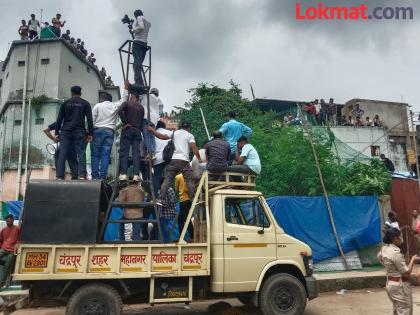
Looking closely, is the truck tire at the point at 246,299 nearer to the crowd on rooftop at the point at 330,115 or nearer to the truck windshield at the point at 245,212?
the truck windshield at the point at 245,212

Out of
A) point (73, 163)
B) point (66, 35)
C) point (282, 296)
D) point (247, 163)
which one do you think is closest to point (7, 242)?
point (73, 163)

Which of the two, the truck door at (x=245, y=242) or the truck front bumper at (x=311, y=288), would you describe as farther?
the truck front bumper at (x=311, y=288)

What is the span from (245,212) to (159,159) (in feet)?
6.57

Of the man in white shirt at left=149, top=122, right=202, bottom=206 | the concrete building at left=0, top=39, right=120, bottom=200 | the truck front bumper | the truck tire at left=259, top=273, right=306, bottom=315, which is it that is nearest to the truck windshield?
the man in white shirt at left=149, top=122, right=202, bottom=206

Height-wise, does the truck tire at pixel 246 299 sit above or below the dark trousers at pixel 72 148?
below

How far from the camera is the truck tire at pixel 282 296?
5883 mm

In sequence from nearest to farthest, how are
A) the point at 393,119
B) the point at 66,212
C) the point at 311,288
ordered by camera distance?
1. the point at 66,212
2. the point at 311,288
3. the point at 393,119

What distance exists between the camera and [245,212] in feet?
20.8

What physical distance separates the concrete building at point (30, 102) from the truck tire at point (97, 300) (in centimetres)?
1576

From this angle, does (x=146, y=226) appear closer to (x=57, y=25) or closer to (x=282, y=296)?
(x=282, y=296)

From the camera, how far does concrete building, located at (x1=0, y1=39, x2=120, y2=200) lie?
64.6 ft

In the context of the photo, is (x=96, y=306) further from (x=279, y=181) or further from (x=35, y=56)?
(x=35, y=56)

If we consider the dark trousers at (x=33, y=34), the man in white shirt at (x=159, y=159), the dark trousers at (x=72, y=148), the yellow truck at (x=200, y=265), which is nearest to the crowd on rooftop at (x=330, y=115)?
the man in white shirt at (x=159, y=159)

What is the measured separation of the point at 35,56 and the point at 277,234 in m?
20.2
